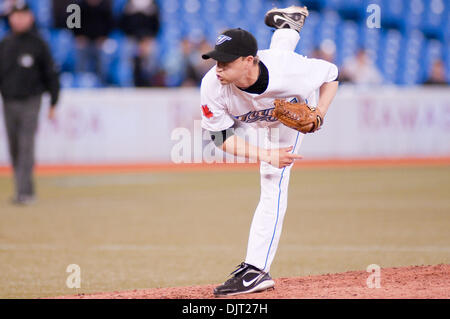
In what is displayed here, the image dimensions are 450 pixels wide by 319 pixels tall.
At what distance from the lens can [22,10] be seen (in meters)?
11.1

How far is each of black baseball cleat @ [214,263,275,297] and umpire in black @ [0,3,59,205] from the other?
6.42 meters

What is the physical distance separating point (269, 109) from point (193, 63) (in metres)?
11.8

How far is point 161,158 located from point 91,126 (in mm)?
1633

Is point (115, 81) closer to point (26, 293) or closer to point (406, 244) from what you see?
point (406, 244)

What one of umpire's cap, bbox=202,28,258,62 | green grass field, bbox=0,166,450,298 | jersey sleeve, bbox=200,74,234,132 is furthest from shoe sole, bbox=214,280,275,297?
umpire's cap, bbox=202,28,258,62

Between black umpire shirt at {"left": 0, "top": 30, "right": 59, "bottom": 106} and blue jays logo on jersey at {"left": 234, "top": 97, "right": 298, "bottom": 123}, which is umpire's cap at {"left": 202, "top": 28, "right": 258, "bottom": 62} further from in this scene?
black umpire shirt at {"left": 0, "top": 30, "right": 59, "bottom": 106}

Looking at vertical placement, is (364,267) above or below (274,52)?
below

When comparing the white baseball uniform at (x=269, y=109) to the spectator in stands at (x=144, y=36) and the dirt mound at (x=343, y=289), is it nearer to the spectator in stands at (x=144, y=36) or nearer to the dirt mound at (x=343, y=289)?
the dirt mound at (x=343, y=289)

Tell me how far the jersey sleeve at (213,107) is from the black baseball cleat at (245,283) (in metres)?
1.03

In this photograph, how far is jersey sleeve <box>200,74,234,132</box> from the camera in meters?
5.36

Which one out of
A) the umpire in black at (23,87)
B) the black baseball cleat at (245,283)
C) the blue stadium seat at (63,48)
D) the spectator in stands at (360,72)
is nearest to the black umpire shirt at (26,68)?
the umpire in black at (23,87)

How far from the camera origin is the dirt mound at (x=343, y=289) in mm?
5319

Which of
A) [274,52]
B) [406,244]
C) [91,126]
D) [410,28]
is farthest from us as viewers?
[410,28]

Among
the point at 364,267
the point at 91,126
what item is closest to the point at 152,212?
the point at 364,267
